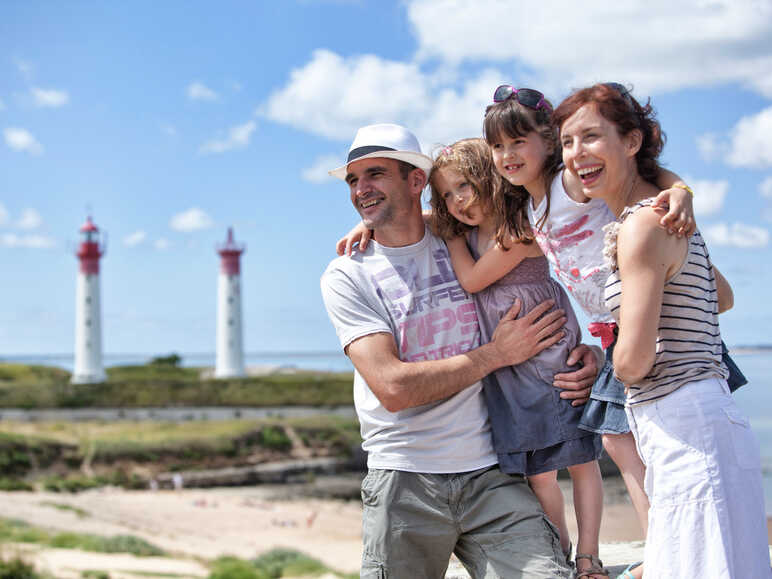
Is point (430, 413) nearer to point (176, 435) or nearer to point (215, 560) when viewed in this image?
point (215, 560)

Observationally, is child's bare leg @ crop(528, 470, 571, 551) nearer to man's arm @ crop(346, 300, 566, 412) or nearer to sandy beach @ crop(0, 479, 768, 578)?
man's arm @ crop(346, 300, 566, 412)

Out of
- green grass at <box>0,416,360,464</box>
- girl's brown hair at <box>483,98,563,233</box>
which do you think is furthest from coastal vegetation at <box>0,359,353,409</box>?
girl's brown hair at <box>483,98,563,233</box>

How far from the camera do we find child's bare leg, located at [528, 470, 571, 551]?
3.24 m

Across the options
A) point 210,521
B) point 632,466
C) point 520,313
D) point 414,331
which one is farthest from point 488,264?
point 210,521

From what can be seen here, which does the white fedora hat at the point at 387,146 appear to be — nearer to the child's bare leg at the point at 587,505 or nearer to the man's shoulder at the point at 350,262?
the man's shoulder at the point at 350,262

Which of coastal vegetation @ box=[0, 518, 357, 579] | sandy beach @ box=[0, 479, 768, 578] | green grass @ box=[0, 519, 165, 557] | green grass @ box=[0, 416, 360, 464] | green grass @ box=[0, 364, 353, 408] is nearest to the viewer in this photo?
coastal vegetation @ box=[0, 518, 357, 579]

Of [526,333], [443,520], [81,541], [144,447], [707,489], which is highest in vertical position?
[526,333]

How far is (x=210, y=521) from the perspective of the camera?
24375 mm

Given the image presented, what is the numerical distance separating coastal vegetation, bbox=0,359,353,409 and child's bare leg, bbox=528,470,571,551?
113ft

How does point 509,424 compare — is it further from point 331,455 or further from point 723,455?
point 331,455

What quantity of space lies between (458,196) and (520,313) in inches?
22.1

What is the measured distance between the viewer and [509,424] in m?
3.18

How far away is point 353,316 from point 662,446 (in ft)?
4.58

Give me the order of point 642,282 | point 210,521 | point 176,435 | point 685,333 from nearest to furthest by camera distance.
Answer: point 642,282 → point 685,333 → point 210,521 → point 176,435
